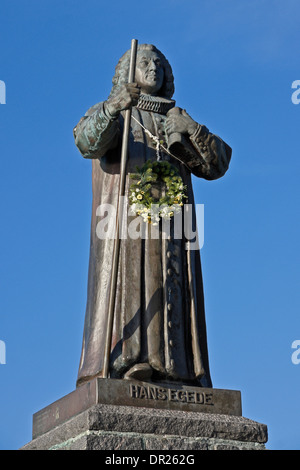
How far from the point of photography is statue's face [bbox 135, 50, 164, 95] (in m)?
11.4

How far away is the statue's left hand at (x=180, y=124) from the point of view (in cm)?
1084

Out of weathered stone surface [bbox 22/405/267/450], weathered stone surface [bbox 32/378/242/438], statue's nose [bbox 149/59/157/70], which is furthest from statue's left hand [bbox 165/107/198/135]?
weathered stone surface [bbox 22/405/267/450]

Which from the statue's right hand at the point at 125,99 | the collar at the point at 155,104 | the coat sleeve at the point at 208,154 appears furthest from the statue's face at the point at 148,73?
the statue's right hand at the point at 125,99

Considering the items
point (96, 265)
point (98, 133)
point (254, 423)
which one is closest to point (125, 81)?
point (98, 133)

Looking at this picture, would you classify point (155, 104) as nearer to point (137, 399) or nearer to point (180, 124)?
point (180, 124)

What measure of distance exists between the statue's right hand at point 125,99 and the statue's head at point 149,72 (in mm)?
1141

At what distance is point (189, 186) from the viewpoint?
11172 millimetres

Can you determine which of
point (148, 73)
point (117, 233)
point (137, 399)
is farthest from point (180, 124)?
point (137, 399)

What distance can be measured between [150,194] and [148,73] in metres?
1.69

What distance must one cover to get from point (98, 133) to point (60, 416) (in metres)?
3.05

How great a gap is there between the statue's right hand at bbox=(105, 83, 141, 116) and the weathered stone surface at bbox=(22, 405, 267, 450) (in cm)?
316

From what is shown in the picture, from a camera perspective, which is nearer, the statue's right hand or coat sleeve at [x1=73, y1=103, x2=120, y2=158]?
the statue's right hand

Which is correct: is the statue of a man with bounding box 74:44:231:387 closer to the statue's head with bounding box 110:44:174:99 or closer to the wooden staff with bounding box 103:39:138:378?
the statue's head with bounding box 110:44:174:99
